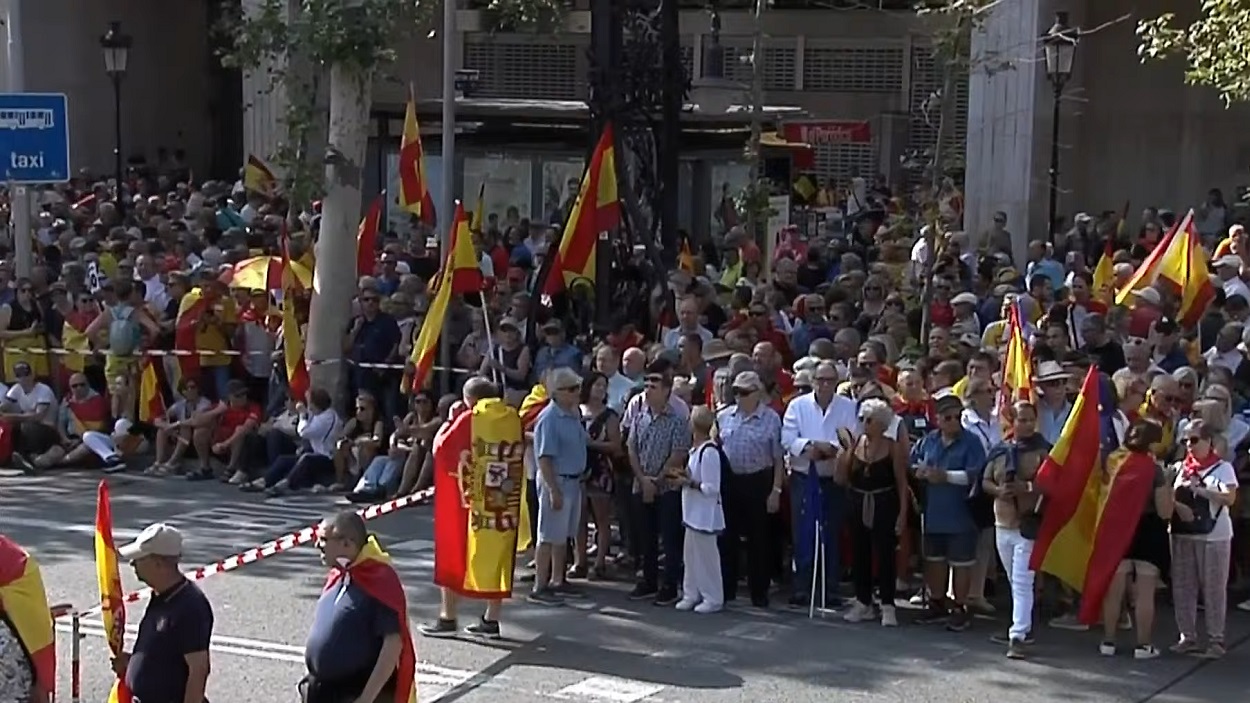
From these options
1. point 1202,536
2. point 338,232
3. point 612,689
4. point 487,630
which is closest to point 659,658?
point 612,689

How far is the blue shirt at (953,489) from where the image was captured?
12.3 metres

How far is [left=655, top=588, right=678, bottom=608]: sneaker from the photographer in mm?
13023

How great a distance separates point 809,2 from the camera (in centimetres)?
3919

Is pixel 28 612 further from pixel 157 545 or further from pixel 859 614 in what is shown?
pixel 859 614

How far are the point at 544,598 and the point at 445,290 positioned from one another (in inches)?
151

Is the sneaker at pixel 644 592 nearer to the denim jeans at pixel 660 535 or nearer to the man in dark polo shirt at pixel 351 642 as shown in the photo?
the denim jeans at pixel 660 535

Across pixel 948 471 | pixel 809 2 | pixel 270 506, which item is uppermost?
pixel 809 2

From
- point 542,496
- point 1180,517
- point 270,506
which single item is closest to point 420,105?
point 270,506

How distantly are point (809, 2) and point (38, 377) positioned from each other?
23.3m

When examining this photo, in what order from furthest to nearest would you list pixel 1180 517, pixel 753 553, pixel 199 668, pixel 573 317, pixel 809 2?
pixel 809 2 < pixel 573 317 < pixel 753 553 < pixel 1180 517 < pixel 199 668

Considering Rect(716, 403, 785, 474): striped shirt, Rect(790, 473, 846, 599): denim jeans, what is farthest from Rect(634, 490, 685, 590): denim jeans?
Rect(790, 473, 846, 599): denim jeans

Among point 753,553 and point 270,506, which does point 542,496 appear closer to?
point 753,553

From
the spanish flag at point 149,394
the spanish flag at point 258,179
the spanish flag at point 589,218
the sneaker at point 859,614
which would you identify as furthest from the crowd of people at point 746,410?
the spanish flag at point 258,179

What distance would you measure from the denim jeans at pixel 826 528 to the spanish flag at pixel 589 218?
196 inches
